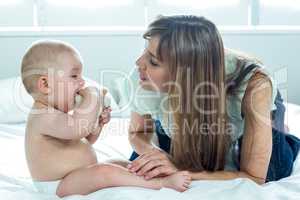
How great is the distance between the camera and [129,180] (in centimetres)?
114

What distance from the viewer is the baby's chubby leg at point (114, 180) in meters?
1.13

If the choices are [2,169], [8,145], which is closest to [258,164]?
[2,169]

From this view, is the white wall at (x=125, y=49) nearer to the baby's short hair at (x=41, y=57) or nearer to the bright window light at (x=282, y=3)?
the bright window light at (x=282, y=3)

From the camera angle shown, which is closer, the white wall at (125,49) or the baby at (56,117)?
the baby at (56,117)

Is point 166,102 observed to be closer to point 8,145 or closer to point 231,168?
point 231,168

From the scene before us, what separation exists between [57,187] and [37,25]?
1621 millimetres

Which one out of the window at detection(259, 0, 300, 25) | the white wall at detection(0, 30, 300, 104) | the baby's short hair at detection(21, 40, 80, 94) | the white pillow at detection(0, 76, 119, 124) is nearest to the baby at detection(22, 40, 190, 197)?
the baby's short hair at detection(21, 40, 80, 94)

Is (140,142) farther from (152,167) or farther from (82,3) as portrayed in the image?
(82,3)

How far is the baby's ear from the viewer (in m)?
1.31

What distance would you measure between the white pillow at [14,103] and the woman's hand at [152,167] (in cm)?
91

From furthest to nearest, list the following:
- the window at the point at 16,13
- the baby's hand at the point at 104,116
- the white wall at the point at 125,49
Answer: the window at the point at 16,13, the white wall at the point at 125,49, the baby's hand at the point at 104,116

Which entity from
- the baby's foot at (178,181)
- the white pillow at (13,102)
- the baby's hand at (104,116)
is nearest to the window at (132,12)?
the white pillow at (13,102)

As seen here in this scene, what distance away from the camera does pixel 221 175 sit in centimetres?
121

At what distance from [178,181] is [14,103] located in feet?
4.16
